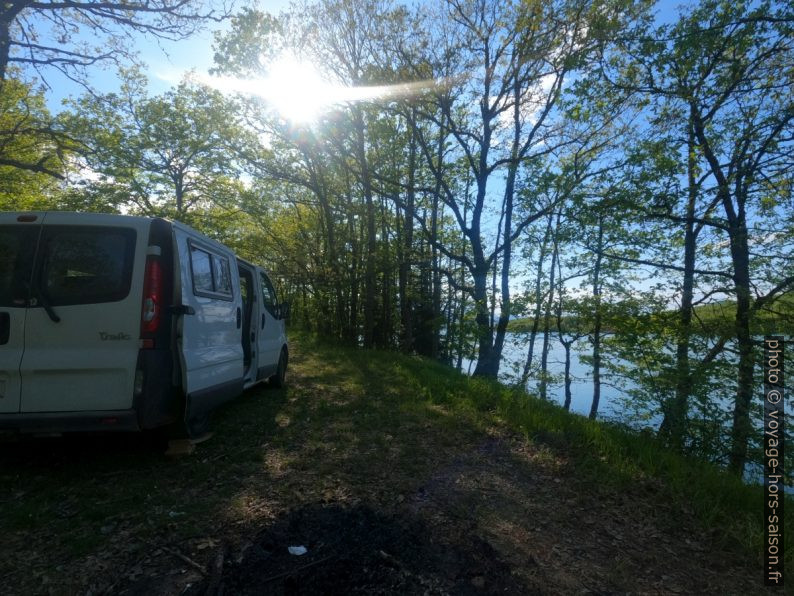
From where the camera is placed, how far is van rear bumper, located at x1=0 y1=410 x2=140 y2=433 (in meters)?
3.21

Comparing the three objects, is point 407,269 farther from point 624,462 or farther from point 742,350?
point 624,462

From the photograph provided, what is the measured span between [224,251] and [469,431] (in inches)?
144

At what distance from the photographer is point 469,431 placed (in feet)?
17.0

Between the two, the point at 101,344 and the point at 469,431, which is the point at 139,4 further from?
the point at 469,431

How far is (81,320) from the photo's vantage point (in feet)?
11.0

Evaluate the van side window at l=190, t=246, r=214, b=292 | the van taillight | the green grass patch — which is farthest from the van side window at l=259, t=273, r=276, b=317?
the van taillight

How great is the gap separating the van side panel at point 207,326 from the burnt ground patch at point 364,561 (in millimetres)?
1592

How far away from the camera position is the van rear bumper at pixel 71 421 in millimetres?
3209

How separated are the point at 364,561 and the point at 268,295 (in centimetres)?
518

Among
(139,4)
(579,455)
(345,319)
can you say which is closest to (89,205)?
(345,319)

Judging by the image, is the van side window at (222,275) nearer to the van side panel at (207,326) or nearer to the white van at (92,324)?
the van side panel at (207,326)

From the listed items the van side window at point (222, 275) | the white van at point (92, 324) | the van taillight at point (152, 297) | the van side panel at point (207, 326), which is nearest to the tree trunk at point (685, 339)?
the van side panel at point (207, 326)

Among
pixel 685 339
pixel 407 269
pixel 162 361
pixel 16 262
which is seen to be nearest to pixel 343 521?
pixel 162 361

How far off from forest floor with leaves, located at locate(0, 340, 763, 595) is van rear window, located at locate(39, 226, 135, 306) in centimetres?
157
